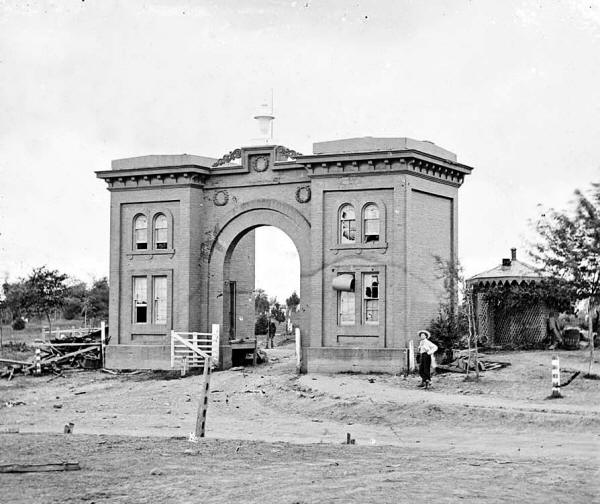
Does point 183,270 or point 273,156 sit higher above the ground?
point 273,156

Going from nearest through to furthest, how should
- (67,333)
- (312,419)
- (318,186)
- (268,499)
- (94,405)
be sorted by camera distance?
(268,499)
(312,419)
(94,405)
(318,186)
(67,333)

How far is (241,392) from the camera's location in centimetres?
3127

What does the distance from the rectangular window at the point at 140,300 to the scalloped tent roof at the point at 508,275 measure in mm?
11823

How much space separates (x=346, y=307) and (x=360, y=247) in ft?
6.74

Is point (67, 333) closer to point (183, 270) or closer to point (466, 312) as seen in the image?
point (183, 270)

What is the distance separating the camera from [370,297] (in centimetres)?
3425

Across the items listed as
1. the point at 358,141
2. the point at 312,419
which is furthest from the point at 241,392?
the point at 358,141

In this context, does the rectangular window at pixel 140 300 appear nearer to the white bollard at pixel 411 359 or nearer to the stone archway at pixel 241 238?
the stone archway at pixel 241 238

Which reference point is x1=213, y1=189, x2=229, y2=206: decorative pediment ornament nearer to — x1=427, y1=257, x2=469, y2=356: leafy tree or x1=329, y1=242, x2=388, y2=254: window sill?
x1=329, y1=242, x2=388, y2=254: window sill

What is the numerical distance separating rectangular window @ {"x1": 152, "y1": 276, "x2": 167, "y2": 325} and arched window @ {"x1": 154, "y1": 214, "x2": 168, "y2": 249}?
47.0 inches

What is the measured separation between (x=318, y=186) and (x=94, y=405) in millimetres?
10468

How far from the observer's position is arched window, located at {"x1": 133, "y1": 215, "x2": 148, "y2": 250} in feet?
126

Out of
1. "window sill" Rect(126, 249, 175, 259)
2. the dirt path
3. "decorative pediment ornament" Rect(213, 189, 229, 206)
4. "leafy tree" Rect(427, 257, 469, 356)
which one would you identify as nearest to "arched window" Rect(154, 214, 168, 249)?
"window sill" Rect(126, 249, 175, 259)

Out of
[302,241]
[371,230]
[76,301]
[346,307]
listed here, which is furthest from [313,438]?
[76,301]
